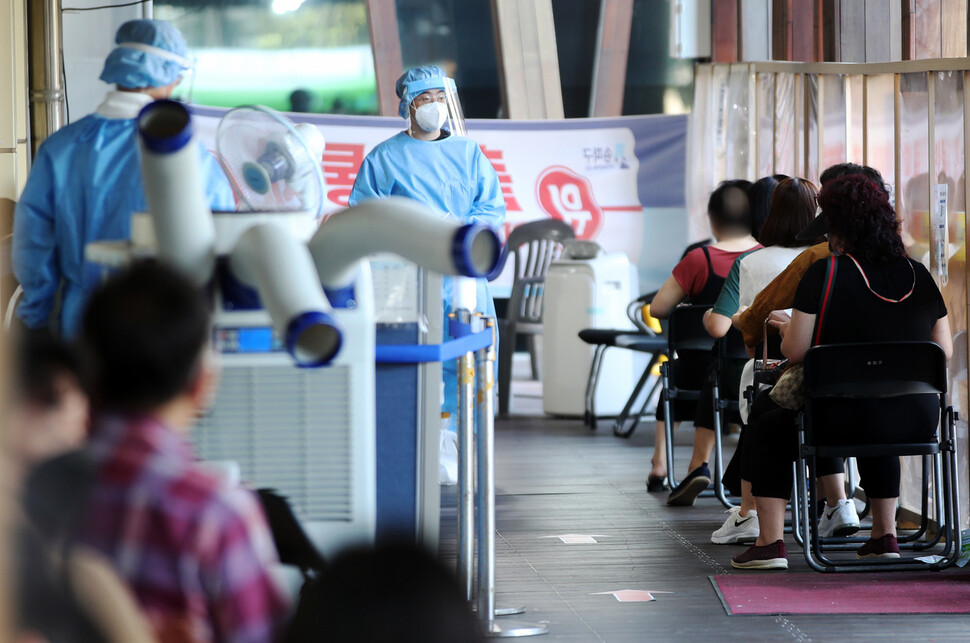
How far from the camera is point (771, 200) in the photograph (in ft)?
13.3

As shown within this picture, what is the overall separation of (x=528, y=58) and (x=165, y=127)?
700 cm

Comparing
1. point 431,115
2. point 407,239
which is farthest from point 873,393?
point 407,239

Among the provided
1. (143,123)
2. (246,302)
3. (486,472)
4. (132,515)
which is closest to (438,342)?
(486,472)

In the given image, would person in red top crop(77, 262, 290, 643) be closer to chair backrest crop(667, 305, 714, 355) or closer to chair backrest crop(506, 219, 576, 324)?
chair backrest crop(667, 305, 714, 355)

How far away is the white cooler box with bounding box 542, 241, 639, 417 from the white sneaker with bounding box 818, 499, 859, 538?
2981 millimetres

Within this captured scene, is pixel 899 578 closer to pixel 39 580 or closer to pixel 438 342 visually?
pixel 438 342

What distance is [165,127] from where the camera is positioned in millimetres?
1306

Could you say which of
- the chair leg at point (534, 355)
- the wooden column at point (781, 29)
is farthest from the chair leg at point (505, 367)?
the wooden column at point (781, 29)

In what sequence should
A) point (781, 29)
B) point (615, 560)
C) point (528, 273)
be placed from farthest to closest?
point (528, 273)
point (781, 29)
point (615, 560)

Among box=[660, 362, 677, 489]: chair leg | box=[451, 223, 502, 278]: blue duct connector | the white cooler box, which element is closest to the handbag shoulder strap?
box=[660, 362, 677, 489]: chair leg

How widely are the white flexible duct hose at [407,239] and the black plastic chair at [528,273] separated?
569 cm

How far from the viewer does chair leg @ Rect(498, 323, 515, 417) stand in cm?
699

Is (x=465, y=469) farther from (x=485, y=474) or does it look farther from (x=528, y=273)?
(x=528, y=273)

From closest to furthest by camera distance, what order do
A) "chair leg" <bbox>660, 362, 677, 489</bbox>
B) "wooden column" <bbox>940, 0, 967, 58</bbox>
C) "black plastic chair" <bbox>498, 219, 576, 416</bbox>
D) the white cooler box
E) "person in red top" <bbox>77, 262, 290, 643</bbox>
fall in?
1. "person in red top" <bbox>77, 262, 290, 643</bbox>
2. "chair leg" <bbox>660, 362, 677, 489</bbox>
3. "wooden column" <bbox>940, 0, 967, 58</bbox>
4. the white cooler box
5. "black plastic chair" <bbox>498, 219, 576, 416</bbox>
